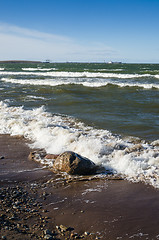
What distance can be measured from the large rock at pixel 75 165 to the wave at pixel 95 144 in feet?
1.54

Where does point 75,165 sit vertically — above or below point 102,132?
below

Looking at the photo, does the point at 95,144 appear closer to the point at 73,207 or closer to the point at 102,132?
the point at 102,132

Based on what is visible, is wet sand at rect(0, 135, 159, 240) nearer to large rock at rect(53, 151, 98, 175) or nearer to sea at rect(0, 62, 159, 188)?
large rock at rect(53, 151, 98, 175)

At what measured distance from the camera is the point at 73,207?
12.8ft

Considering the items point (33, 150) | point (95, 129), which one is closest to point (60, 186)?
point (33, 150)

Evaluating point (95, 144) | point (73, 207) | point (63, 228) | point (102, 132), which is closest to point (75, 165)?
point (73, 207)

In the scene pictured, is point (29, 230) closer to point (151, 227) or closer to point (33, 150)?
point (151, 227)

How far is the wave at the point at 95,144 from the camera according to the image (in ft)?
17.3

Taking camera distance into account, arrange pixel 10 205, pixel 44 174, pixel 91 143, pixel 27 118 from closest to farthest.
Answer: pixel 10 205, pixel 44 174, pixel 91 143, pixel 27 118

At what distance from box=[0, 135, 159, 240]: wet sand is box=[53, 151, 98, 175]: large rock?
0.20 meters

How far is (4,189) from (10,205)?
65 cm

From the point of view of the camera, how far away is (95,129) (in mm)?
8469

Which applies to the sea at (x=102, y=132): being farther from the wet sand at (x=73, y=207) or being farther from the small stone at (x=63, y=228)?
the small stone at (x=63, y=228)

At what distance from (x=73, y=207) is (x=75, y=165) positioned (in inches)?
49.7
